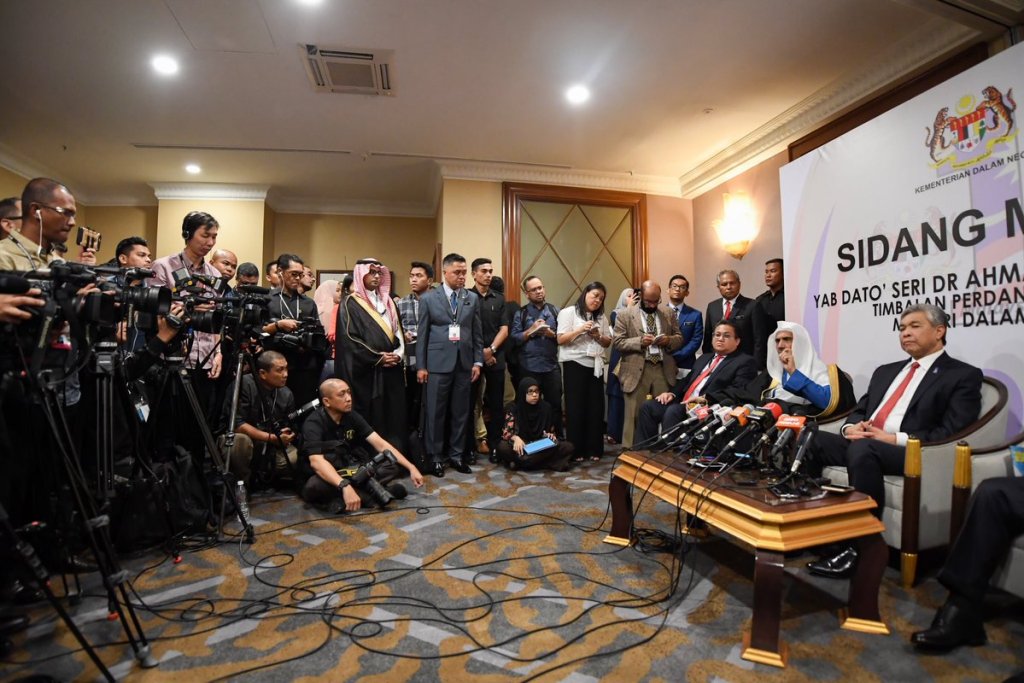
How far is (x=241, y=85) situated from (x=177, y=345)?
261 centimetres

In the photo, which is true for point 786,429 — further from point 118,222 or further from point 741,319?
point 118,222

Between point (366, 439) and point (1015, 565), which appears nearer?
point (1015, 565)

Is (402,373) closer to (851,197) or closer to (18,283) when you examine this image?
(18,283)

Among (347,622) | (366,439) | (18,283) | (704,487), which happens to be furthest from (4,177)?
(704,487)

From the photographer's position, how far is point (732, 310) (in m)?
4.43

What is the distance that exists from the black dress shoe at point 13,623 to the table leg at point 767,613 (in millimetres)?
2116

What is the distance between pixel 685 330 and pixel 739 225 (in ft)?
4.30

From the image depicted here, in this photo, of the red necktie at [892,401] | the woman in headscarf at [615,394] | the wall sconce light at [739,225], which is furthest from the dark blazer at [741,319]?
the red necktie at [892,401]

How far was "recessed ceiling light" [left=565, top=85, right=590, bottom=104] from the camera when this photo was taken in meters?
4.04

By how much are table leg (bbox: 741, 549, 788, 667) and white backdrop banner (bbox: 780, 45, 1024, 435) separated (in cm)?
201

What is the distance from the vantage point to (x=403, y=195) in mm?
6680

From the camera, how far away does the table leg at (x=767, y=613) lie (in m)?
1.43

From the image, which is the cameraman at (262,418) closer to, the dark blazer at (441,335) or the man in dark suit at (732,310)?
the dark blazer at (441,335)

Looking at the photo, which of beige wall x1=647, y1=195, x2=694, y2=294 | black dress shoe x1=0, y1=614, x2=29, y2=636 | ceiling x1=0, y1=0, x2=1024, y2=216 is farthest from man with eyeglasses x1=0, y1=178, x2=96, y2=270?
beige wall x1=647, y1=195, x2=694, y2=294
